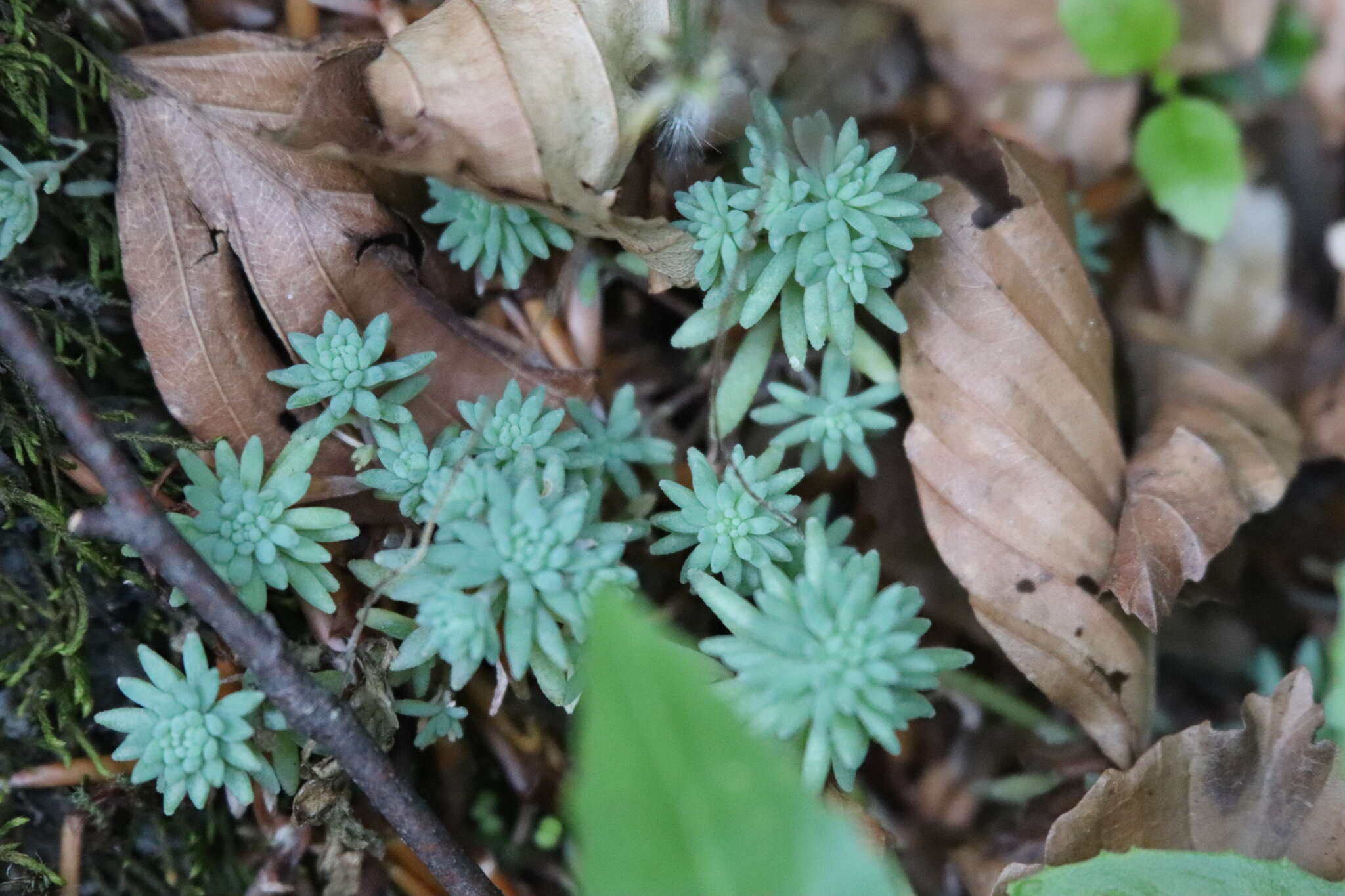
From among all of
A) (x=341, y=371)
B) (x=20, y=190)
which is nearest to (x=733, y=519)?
(x=341, y=371)

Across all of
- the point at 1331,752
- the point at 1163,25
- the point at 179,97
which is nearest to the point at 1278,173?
the point at 1163,25

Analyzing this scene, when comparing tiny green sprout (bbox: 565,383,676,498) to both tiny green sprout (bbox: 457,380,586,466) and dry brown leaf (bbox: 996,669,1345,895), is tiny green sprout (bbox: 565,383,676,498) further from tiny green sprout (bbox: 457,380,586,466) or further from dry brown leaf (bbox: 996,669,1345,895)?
dry brown leaf (bbox: 996,669,1345,895)

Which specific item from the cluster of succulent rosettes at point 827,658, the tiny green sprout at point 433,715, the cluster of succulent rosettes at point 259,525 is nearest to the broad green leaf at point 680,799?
the cluster of succulent rosettes at point 827,658

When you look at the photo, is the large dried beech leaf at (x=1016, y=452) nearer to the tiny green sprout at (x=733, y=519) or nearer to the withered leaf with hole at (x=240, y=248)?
the tiny green sprout at (x=733, y=519)

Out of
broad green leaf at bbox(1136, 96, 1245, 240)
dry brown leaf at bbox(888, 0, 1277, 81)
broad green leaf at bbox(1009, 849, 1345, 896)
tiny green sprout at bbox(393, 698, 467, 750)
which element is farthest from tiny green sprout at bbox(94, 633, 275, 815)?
broad green leaf at bbox(1136, 96, 1245, 240)

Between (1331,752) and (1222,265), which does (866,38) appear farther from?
(1331,752)
